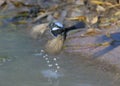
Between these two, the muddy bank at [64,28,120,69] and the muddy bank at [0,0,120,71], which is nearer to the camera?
the muddy bank at [64,28,120,69]

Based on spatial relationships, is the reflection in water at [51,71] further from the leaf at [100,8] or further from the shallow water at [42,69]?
the leaf at [100,8]

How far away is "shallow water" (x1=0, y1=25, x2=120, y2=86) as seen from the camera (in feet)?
15.0

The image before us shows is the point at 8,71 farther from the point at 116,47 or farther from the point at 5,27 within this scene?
the point at 5,27

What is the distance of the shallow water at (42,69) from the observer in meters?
4.57

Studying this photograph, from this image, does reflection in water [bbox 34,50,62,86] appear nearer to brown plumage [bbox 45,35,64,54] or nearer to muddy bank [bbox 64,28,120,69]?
brown plumage [bbox 45,35,64,54]

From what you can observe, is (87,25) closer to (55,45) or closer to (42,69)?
(55,45)

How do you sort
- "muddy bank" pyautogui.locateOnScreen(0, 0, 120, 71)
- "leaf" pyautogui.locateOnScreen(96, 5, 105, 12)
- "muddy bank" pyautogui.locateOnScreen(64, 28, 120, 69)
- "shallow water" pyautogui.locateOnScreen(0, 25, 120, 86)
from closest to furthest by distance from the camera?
"shallow water" pyautogui.locateOnScreen(0, 25, 120, 86) → "muddy bank" pyautogui.locateOnScreen(64, 28, 120, 69) → "muddy bank" pyautogui.locateOnScreen(0, 0, 120, 71) → "leaf" pyautogui.locateOnScreen(96, 5, 105, 12)

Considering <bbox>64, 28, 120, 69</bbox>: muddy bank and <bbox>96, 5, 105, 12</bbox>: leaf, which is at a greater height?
<bbox>64, 28, 120, 69</bbox>: muddy bank

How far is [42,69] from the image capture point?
4.95 meters

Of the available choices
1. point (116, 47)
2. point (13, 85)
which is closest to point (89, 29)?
point (116, 47)

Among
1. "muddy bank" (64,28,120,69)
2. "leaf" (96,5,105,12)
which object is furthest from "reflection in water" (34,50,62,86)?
"leaf" (96,5,105,12)

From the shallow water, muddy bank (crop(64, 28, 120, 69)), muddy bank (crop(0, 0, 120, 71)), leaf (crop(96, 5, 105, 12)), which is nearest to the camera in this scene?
the shallow water

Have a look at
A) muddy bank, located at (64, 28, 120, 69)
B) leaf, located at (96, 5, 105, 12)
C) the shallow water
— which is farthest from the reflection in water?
leaf, located at (96, 5, 105, 12)

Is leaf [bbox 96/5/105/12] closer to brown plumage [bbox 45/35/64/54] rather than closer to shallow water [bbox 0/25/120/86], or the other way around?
shallow water [bbox 0/25/120/86]
